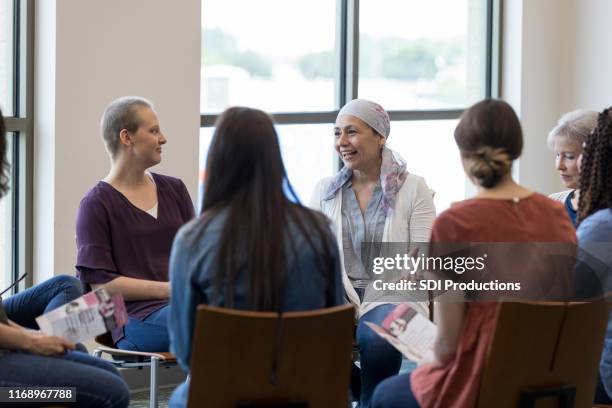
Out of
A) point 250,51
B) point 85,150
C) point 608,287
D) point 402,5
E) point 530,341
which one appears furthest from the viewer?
point 402,5

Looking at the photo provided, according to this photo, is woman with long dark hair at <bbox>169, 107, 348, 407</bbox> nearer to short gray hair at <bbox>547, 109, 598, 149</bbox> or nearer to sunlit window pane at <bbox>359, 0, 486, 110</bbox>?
short gray hair at <bbox>547, 109, 598, 149</bbox>

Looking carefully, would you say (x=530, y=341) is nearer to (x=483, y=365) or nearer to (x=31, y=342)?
(x=483, y=365)

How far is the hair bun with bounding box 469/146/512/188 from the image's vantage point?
8.63 feet

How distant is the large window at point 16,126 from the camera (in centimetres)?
433

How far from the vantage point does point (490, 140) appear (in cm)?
263

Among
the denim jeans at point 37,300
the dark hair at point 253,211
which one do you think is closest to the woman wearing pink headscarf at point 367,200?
the denim jeans at point 37,300

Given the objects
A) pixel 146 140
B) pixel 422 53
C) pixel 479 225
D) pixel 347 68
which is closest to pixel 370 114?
pixel 146 140

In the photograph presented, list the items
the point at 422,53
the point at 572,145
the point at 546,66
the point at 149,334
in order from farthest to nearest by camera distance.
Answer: the point at 546,66 → the point at 422,53 → the point at 572,145 → the point at 149,334

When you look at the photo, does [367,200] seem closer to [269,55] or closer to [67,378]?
[67,378]

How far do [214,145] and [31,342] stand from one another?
81 cm

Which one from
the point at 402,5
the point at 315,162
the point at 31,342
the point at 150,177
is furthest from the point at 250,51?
the point at 31,342

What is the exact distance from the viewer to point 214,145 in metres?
2.52

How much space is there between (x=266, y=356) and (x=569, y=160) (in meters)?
1.89

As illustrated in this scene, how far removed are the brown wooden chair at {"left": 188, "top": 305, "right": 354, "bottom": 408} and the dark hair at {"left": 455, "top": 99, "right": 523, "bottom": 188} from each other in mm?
525
